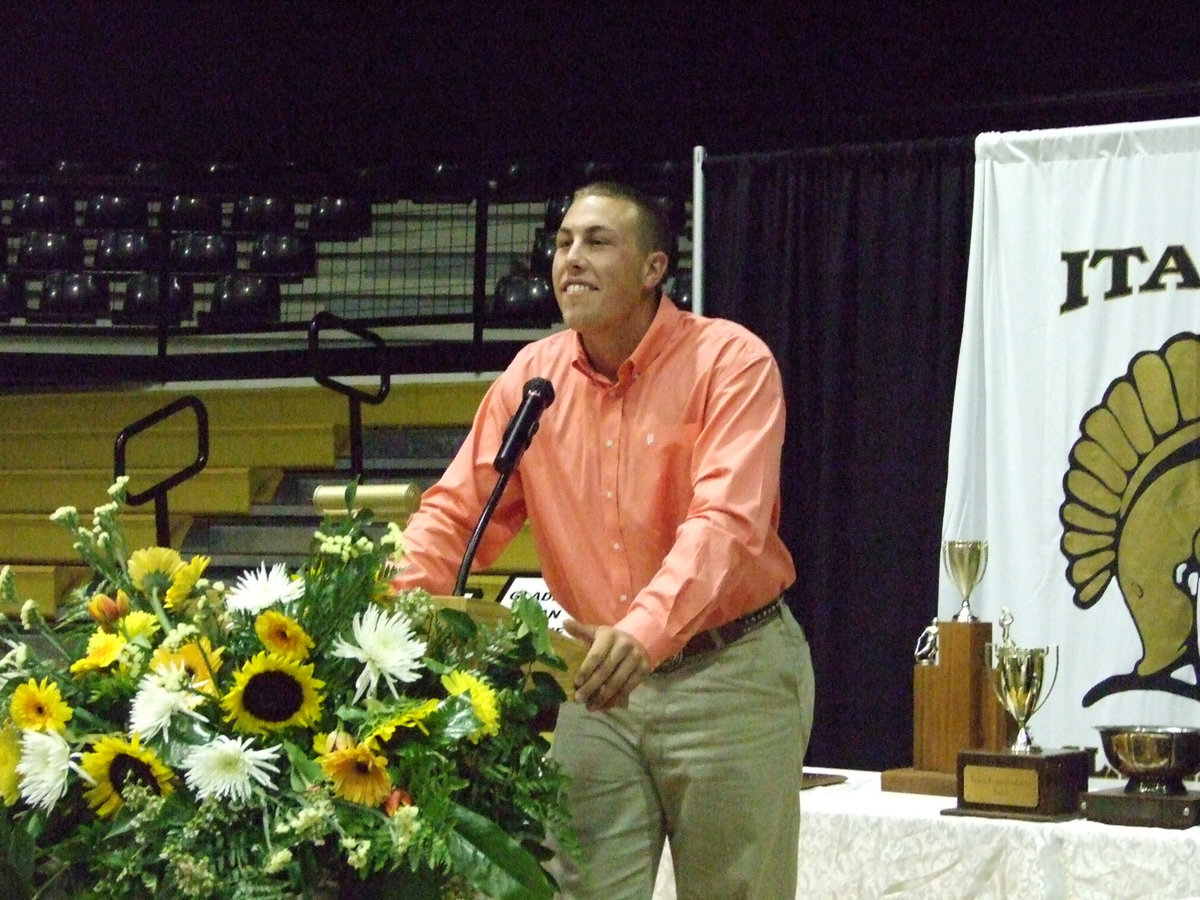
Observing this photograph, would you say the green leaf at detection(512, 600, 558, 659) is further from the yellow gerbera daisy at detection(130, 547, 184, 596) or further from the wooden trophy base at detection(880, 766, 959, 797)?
the wooden trophy base at detection(880, 766, 959, 797)

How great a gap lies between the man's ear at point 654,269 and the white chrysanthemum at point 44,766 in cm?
123

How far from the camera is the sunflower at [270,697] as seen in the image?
153cm

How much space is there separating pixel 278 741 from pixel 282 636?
0.33 feet

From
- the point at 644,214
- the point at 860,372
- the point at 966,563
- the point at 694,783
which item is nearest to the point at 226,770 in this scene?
the point at 694,783

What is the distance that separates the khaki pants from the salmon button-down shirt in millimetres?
111

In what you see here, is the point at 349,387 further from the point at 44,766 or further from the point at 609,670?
the point at 44,766

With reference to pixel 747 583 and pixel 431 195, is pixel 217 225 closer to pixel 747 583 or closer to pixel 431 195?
pixel 431 195

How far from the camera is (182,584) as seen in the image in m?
1.70

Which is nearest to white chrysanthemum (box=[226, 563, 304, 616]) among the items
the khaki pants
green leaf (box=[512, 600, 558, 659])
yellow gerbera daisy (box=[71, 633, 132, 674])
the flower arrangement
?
the flower arrangement

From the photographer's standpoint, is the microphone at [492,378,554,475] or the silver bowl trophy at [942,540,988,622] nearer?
the microphone at [492,378,554,475]

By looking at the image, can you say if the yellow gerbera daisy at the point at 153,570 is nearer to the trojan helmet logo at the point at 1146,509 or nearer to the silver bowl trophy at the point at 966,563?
the silver bowl trophy at the point at 966,563

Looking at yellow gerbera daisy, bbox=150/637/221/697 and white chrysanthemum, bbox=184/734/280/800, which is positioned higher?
yellow gerbera daisy, bbox=150/637/221/697

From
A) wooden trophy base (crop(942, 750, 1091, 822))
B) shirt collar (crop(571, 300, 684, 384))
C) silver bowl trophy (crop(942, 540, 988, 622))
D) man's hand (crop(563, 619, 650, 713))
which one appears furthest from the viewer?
silver bowl trophy (crop(942, 540, 988, 622))

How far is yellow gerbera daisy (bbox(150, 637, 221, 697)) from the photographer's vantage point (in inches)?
61.7
